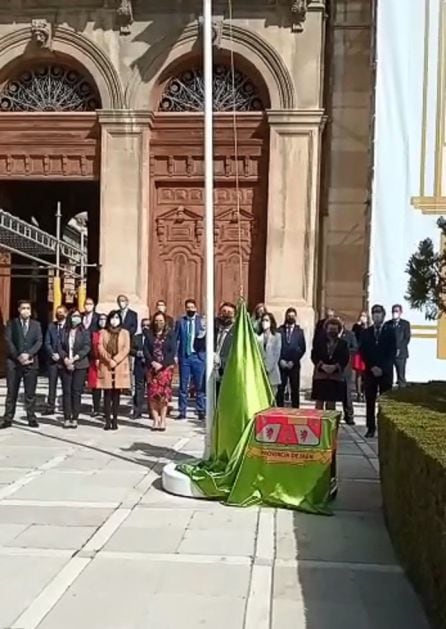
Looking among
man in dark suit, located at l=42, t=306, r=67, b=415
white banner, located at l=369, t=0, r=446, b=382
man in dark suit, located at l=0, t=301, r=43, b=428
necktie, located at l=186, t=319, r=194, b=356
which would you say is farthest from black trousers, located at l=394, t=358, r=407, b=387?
man in dark suit, located at l=0, t=301, r=43, b=428

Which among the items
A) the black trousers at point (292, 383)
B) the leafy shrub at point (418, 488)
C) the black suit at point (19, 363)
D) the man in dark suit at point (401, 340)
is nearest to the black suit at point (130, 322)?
the black suit at point (19, 363)

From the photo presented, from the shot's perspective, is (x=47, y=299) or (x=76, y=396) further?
(x=47, y=299)

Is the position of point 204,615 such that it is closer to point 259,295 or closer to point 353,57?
point 259,295

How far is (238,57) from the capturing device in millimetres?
17141

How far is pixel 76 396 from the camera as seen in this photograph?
40.6ft

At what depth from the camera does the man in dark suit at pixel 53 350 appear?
12695 millimetres

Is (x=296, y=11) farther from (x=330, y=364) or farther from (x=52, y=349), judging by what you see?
(x=52, y=349)

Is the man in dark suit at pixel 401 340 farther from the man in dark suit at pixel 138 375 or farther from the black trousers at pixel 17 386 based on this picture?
the black trousers at pixel 17 386

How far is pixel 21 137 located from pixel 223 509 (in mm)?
12423

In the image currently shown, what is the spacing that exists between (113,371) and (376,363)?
3.63 m

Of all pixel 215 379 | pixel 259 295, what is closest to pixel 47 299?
pixel 259 295

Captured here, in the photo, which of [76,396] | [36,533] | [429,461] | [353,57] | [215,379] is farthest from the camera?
[353,57]

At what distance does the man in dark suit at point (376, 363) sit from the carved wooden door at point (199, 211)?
5.24 meters

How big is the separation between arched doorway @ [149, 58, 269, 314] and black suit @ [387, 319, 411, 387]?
A: 3.95 meters
